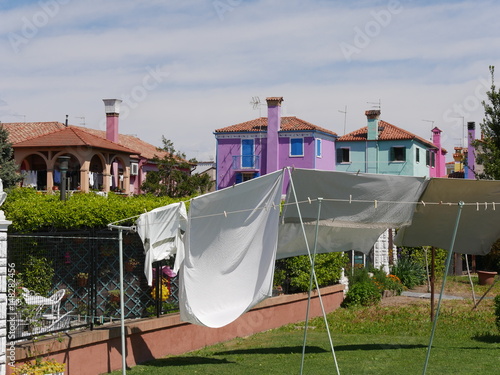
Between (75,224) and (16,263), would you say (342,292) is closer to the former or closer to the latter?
(75,224)

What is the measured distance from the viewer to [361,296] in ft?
63.2

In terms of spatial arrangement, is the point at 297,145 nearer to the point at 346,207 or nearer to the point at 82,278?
the point at 346,207

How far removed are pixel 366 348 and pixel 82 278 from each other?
17.0 feet

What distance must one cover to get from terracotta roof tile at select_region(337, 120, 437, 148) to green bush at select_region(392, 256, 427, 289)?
31833 mm

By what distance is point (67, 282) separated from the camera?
11984 mm

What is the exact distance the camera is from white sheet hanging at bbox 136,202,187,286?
1081 cm

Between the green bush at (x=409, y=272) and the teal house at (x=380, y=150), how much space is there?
29990mm

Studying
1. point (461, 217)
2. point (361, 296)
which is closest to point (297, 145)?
point (361, 296)

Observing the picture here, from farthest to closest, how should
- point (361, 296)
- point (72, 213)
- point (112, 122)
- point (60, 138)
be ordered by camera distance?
point (112, 122), point (60, 138), point (361, 296), point (72, 213)

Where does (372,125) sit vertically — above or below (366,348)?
above

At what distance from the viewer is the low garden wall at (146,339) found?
1009cm

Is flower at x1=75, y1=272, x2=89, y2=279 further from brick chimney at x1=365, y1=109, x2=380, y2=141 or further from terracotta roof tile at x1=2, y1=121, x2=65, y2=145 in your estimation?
brick chimney at x1=365, y1=109, x2=380, y2=141

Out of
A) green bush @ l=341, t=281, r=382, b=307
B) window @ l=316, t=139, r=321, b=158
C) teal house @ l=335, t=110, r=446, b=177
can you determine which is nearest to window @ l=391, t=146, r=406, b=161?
teal house @ l=335, t=110, r=446, b=177

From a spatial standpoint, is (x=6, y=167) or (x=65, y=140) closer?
(x=6, y=167)
